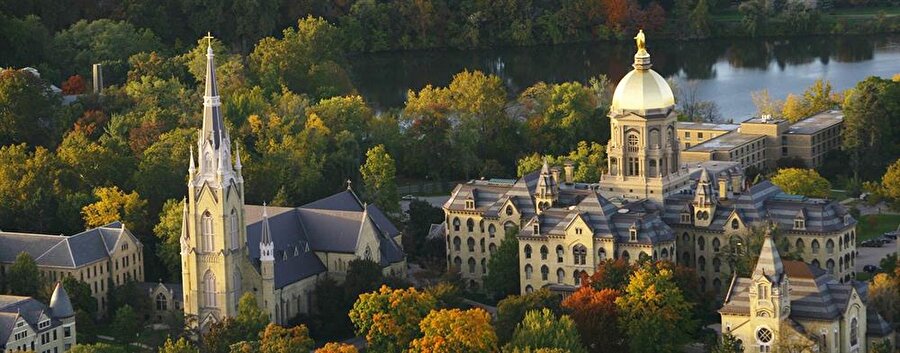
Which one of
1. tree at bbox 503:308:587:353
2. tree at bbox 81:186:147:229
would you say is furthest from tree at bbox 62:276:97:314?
tree at bbox 503:308:587:353

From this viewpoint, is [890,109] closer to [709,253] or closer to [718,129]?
[718,129]

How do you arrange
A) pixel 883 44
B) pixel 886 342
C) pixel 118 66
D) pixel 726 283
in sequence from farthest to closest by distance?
1. pixel 883 44
2. pixel 118 66
3. pixel 726 283
4. pixel 886 342

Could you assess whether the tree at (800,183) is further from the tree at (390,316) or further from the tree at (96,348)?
the tree at (96,348)

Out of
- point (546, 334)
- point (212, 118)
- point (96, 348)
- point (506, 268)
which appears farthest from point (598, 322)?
point (96, 348)

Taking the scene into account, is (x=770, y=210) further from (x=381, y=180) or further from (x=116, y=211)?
(x=116, y=211)

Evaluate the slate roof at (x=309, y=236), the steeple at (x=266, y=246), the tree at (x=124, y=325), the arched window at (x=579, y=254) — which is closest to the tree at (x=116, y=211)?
the slate roof at (x=309, y=236)

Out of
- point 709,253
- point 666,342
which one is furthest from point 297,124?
point 666,342

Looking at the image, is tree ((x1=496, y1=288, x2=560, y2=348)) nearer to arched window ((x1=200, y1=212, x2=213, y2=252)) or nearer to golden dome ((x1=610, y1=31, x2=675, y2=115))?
arched window ((x1=200, y1=212, x2=213, y2=252))
